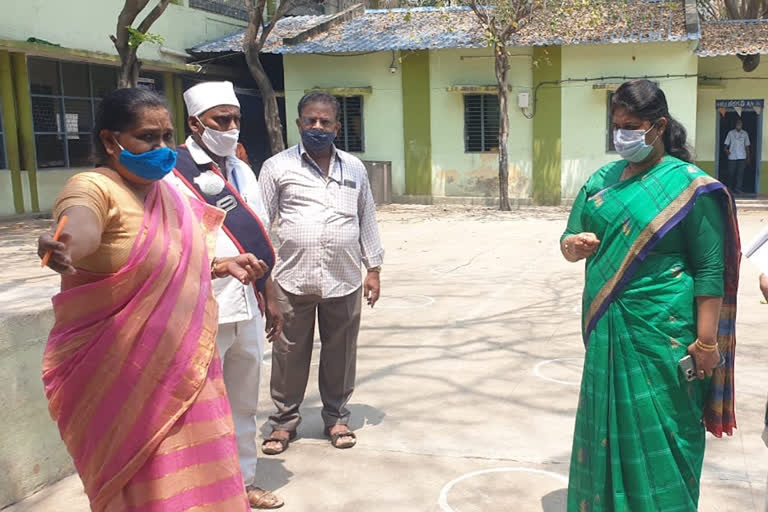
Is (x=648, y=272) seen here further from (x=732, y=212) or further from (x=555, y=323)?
(x=555, y=323)

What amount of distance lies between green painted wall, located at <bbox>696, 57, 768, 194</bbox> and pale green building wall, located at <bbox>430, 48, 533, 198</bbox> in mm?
4035

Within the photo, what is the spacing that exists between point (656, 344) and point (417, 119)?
1659cm

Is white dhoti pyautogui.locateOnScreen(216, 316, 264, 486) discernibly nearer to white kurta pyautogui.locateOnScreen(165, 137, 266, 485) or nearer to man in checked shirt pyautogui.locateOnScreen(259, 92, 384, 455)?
white kurta pyautogui.locateOnScreen(165, 137, 266, 485)

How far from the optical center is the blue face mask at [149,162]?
2334 mm

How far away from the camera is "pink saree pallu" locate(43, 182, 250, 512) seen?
2.25 m

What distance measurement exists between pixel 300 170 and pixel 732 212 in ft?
6.60

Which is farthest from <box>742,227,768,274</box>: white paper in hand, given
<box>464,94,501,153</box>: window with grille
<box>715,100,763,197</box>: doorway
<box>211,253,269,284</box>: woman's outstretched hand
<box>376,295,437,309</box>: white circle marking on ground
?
<box>715,100,763,197</box>: doorway

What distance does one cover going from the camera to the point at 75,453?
2344 mm

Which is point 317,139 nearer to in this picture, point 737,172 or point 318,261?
point 318,261

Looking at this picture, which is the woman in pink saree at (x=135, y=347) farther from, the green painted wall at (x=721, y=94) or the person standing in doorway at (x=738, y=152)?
the person standing in doorway at (x=738, y=152)

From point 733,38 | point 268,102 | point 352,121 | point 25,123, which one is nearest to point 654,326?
point 268,102

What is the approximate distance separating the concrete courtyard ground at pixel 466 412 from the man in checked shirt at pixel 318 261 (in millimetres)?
260

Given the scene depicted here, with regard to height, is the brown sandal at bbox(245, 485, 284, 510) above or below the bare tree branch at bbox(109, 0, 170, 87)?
below

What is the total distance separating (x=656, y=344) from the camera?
2.74m
